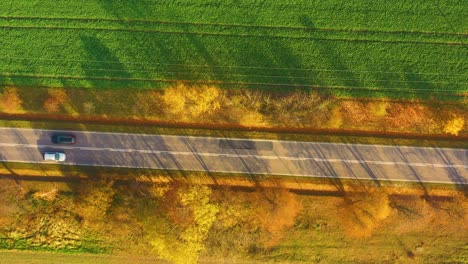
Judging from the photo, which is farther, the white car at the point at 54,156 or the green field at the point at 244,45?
the white car at the point at 54,156

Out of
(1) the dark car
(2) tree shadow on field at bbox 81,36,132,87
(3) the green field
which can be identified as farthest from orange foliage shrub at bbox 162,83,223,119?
(1) the dark car

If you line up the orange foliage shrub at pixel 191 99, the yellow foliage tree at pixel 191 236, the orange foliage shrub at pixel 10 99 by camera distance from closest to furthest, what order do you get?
the yellow foliage tree at pixel 191 236 → the orange foliage shrub at pixel 191 99 → the orange foliage shrub at pixel 10 99

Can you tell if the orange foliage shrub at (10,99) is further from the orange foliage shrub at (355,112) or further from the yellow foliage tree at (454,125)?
the yellow foliage tree at (454,125)

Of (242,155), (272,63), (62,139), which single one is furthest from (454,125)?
(62,139)

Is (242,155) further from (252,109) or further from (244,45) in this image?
(244,45)

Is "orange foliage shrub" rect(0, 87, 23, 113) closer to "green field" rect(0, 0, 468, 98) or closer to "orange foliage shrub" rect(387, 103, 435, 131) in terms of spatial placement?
"green field" rect(0, 0, 468, 98)

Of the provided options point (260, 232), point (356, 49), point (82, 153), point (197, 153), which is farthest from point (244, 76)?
point (82, 153)

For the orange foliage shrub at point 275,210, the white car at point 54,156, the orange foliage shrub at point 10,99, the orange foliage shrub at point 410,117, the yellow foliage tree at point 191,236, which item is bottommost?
the yellow foliage tree at point 191,236

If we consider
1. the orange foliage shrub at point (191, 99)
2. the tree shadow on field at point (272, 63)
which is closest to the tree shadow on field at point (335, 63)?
the tree shadow on field at point (272, 63)
